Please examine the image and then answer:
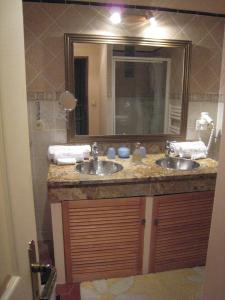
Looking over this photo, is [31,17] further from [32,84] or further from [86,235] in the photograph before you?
[86,235]

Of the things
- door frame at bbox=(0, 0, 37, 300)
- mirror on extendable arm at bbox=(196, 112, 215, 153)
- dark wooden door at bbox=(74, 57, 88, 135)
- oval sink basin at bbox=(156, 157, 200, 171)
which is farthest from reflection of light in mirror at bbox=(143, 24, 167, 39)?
door frame at bbox=(0, 0, 37, 300)

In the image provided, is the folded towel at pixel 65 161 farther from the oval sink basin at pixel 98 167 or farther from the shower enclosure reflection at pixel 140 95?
the shower enclosure reflection at pixel 140 95

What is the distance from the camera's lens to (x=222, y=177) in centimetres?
63

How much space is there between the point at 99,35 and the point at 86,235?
152 centimetres

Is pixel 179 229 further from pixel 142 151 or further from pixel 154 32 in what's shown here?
pixel 154 32

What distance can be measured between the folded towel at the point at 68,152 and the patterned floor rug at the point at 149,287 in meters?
0.94

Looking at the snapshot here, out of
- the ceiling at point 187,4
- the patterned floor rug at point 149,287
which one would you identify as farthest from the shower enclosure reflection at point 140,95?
the patterned floor rug at point 149,287

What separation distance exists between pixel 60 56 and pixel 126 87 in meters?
0.59

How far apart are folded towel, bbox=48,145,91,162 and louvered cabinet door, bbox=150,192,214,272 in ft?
2.16

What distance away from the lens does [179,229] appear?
1.80m

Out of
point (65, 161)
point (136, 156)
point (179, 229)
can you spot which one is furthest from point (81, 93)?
point (179, 229)

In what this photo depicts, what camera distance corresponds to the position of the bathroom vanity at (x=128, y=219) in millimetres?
1601

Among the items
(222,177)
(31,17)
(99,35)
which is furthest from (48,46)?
(222,177)

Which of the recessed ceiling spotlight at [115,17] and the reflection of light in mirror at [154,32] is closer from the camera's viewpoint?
the recessed ceiling spotlight at [115,17]
